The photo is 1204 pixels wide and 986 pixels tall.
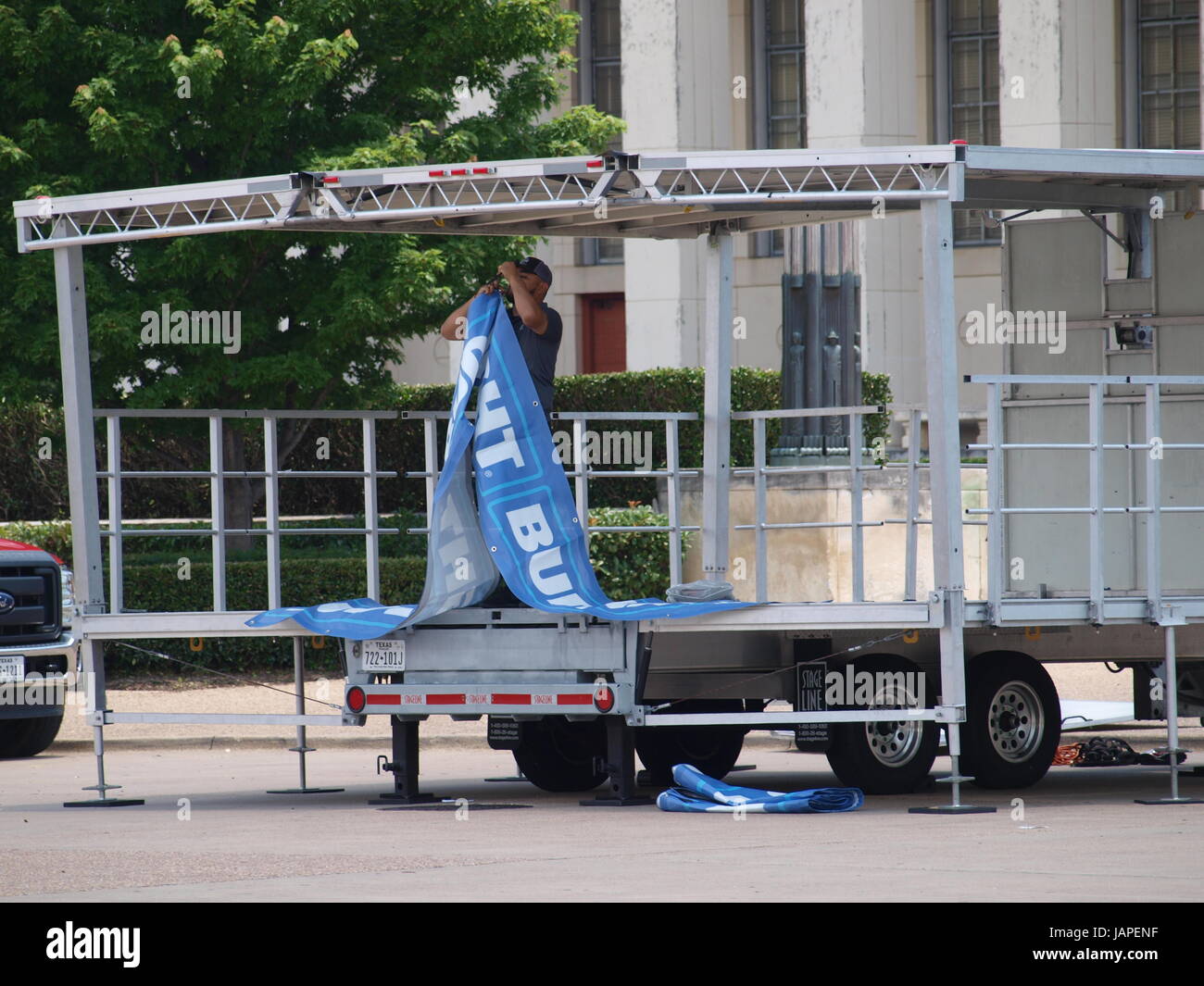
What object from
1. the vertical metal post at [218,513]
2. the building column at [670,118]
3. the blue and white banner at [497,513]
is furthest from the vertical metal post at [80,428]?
the building column at [670,118]

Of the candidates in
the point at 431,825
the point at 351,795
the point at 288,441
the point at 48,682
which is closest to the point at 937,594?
the point at 431,825

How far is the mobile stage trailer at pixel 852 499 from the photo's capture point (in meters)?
11.9

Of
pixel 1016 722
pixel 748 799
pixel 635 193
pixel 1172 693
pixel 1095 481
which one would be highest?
pixel 635 193

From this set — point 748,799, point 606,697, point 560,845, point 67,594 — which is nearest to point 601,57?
point 67,594

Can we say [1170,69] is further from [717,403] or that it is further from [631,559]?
[717,403]

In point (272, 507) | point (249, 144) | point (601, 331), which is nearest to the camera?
point (272, 507)

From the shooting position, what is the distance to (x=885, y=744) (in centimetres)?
1295

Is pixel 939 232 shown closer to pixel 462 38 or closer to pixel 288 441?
pixel 462 38

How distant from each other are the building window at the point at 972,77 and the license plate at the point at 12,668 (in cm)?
1788

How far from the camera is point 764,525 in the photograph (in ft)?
43.6

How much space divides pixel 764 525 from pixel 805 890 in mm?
4810

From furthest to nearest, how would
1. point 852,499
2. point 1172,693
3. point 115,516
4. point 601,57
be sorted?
point 601,57
point 115,516
point 852,499
point 1172,693

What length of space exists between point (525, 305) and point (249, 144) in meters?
9.52

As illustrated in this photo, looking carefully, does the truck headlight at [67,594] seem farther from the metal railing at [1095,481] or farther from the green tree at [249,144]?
the metal railing at [1095,481]
